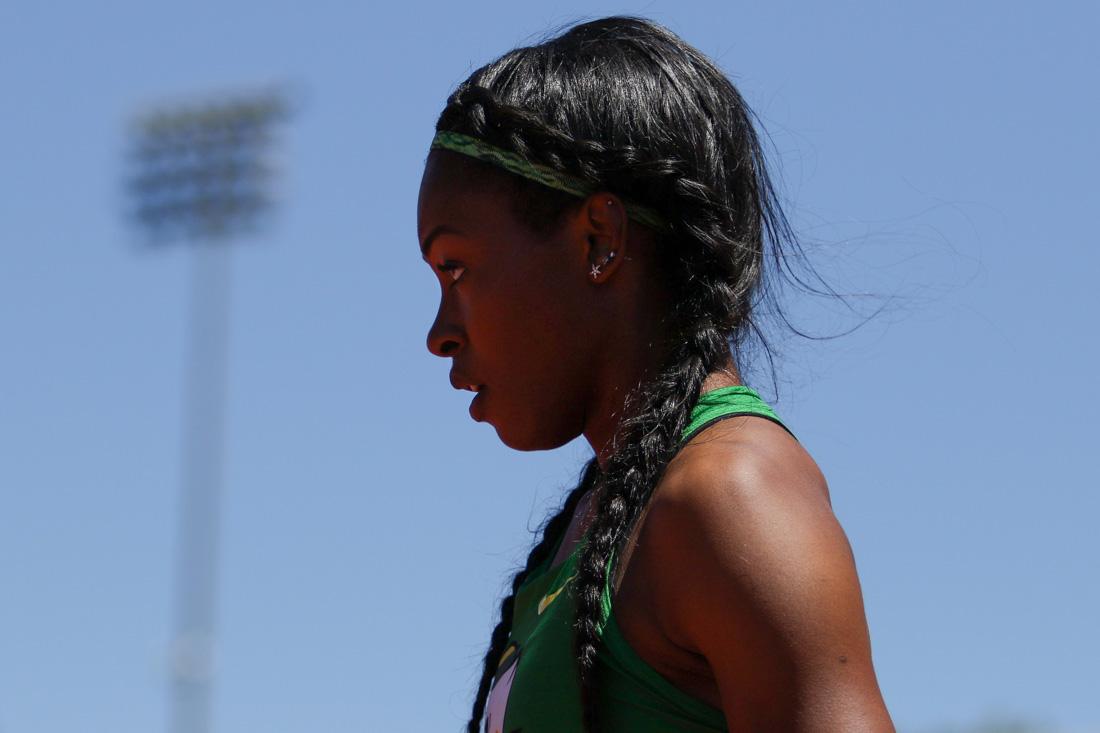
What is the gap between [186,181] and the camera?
99.6ft

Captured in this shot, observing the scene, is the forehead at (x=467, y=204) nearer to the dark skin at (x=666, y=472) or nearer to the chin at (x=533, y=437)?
the dark skin at (x=666, y=472)

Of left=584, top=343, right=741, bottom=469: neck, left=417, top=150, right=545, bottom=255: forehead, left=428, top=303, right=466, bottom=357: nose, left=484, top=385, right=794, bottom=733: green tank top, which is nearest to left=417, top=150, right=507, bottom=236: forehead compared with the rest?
left=417, top=150, right=545, bottom=255: forehead

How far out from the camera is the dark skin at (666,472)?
1854 mm

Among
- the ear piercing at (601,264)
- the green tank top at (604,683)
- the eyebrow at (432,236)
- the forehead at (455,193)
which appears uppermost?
the forehead at (455,193)

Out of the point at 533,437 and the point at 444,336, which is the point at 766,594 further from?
the point at 444,336

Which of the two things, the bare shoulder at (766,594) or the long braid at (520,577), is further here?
the long braid at (520,577)

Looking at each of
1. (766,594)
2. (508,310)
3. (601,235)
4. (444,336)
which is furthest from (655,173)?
(766,594)

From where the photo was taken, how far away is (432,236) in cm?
240

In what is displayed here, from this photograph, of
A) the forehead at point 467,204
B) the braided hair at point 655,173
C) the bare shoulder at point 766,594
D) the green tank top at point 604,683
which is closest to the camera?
the bare shoulder at point 766,594

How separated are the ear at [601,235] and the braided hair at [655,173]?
2 centimetres

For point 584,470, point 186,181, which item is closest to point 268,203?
point 186,181

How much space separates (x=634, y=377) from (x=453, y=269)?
0.30 meters

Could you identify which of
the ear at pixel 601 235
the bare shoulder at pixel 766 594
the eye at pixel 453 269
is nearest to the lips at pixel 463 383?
the eye at pixel 453 269

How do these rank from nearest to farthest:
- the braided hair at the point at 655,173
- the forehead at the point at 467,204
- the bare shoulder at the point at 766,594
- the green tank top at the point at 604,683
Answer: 1. the bare shoulder at the point at 766,594
2. the green tank top at the point at 604,683
3. the braided hair at the point at 655,173
4. the forehead at the point at 467,204
